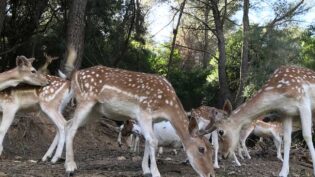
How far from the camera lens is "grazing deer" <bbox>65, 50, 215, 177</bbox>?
7879 millimetres

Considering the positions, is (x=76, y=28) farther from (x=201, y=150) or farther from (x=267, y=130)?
(x=201, y=150)

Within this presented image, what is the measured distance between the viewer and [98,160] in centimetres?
1043

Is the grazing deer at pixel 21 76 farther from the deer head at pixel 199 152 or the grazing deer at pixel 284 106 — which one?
the deer head at pixel 199 152

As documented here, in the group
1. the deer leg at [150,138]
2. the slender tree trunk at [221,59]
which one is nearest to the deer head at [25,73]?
the deer leg at [150,138]

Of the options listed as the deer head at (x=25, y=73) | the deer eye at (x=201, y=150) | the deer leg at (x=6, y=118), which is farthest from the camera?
the deer head at (x=25, y=73)

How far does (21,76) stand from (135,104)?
3148 mm

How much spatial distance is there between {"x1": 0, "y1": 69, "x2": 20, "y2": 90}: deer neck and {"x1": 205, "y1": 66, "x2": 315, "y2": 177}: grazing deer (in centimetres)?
403

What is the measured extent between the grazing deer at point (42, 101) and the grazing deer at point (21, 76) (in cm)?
15

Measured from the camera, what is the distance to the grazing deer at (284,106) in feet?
28.1

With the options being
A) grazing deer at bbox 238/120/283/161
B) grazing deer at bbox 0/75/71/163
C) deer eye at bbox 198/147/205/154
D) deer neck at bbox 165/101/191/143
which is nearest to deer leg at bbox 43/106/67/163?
grazing deer at bbox 0/75/71/163

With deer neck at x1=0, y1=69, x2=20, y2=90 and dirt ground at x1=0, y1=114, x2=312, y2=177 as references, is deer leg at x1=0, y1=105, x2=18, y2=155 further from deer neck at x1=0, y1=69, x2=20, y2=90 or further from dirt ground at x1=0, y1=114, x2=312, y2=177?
dirt ground at x1=0, y1=114, x2=312, y2=177

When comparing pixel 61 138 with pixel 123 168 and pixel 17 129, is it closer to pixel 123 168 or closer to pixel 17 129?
pixel 123 168

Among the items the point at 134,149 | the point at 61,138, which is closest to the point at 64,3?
the point at 134,149

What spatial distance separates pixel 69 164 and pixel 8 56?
13070mm
